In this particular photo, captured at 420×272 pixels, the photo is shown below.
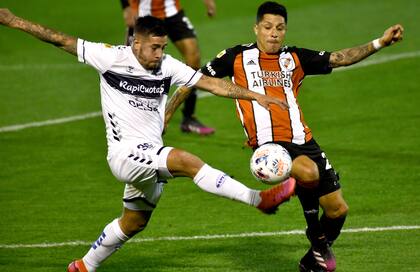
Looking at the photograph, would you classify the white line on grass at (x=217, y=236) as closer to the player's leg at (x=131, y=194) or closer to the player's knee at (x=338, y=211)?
the player's leg at (x=131, y=194)

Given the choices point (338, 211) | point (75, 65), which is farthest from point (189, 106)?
point (338, 211)

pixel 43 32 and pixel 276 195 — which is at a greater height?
pixel 43 32

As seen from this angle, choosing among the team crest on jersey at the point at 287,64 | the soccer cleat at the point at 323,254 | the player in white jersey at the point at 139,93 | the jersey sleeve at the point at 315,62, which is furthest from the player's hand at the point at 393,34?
the soccer cleat at the point at 323,254

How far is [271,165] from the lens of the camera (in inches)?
370

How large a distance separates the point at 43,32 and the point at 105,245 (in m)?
2.06

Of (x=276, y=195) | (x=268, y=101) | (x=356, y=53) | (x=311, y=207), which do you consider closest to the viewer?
(x=276, y=195)

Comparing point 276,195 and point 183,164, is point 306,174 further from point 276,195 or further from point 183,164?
point 183,164

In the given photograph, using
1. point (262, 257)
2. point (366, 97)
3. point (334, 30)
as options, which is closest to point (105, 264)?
point (262, 257)

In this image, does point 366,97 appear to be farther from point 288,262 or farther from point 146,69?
point 146,69

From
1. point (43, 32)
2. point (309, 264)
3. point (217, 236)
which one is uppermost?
point (43, 32)

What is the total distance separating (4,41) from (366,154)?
38.1 ft

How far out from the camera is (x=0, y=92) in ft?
65.5

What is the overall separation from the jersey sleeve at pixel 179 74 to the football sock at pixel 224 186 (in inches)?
41.1

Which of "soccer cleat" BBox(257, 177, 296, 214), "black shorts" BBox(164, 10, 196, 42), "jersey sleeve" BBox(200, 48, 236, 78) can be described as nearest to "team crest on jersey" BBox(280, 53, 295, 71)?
"jersey sleeve" BBox(200, 48, 236, 78)
